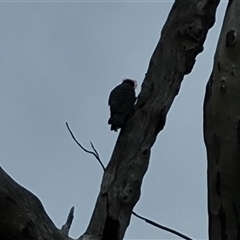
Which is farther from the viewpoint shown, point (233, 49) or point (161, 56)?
point (161, 56)

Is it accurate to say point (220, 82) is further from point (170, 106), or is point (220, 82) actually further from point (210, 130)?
point (170, 106)

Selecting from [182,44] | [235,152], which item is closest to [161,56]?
[182,44]

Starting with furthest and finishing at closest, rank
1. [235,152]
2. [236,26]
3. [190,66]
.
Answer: [190,66] → [236,26] → [235,152]

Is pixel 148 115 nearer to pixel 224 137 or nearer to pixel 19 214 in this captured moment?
pixel 224 137

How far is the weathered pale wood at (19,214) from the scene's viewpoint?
8.73ft

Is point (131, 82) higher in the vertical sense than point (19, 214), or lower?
higher

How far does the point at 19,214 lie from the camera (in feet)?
8.79

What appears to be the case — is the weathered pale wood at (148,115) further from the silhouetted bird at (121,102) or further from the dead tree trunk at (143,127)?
the silhouetted bird at (121,102)

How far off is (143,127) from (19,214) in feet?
3.10

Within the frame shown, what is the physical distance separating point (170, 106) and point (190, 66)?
0.88ft

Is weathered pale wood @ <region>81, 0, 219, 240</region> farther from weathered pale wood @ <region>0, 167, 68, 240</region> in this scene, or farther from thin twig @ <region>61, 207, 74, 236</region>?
thin twig @ <region>61, 207, 74, 236</region>

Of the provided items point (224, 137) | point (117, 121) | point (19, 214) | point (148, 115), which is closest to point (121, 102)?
point (117, 121)

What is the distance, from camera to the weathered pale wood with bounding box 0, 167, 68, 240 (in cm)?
266

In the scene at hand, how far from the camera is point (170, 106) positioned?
343 centimetres
